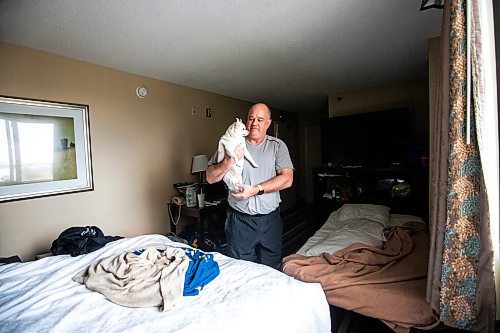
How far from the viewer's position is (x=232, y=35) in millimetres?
1930

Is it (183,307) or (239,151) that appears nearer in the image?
(183,307)

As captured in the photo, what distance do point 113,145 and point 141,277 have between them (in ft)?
5.77

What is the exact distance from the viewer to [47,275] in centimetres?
147

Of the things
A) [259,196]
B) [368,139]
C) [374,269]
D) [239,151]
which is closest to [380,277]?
[374,269]

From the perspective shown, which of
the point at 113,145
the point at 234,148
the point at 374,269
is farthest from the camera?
the point at 113,145

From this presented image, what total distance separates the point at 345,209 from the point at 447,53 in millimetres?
2149

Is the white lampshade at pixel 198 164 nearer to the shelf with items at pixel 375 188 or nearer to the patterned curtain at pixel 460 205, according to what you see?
the shelf with items at pixel 375 188

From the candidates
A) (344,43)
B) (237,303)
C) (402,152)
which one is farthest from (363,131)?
(237,303)

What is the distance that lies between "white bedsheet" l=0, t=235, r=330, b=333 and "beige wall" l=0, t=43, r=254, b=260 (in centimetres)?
70

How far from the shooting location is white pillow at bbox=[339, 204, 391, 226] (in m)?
2.67

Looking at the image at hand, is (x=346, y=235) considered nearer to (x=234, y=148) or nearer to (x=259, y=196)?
(x=259, y=196)

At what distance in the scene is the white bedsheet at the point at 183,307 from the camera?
40.7 inches

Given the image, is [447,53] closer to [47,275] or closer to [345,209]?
[345,209]

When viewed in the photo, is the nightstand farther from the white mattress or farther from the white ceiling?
the white ceiling
